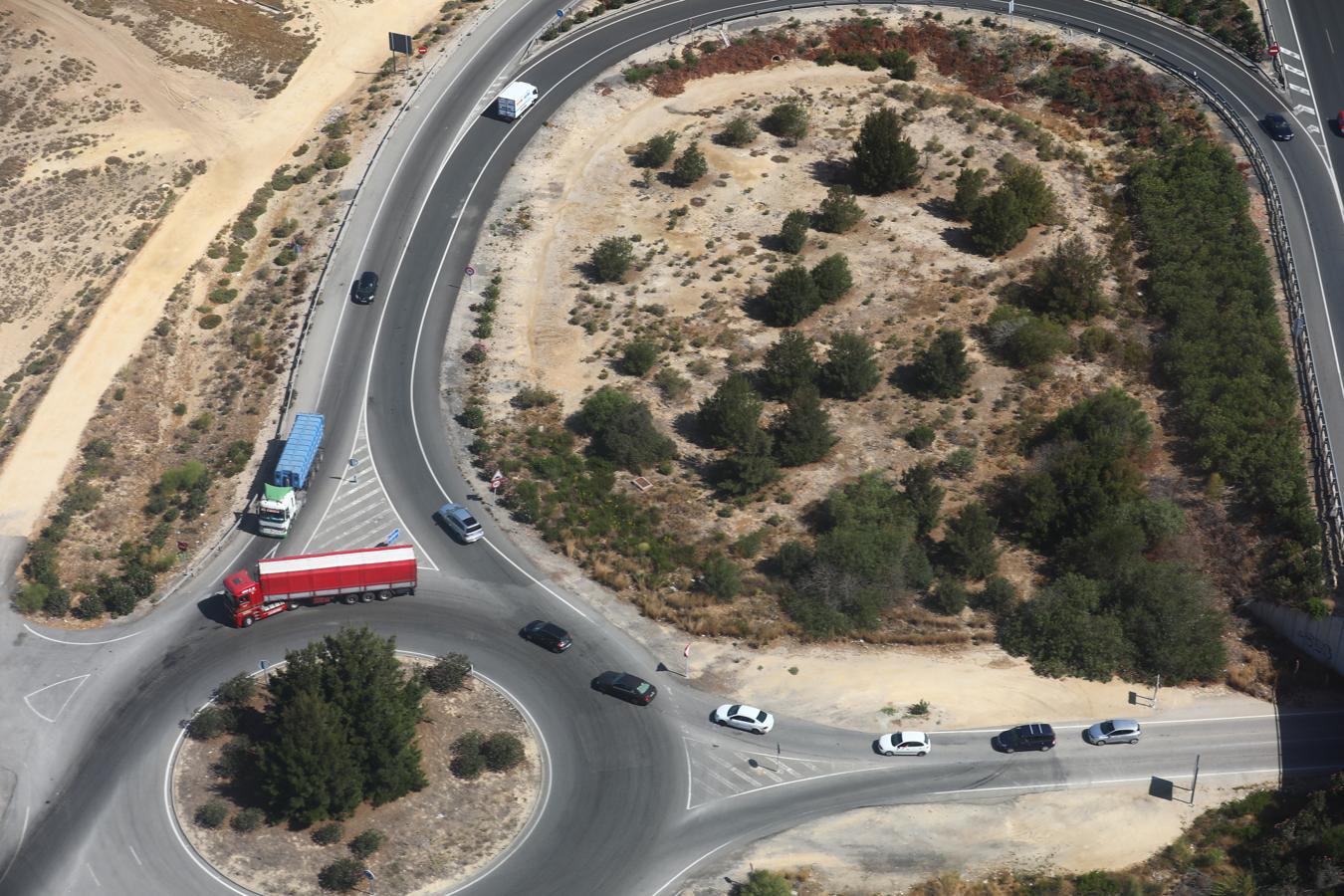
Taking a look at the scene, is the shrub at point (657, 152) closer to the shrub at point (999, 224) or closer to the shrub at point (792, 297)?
the shrub at point (792, 297)

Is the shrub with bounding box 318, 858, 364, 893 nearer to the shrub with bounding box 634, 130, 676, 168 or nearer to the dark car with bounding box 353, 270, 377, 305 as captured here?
the dark car with bounding box 353, 270, 377, 305

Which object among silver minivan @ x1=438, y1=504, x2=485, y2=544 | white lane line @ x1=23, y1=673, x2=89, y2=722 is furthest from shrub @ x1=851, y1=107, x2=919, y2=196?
white lane line @ x1=23, y1=673, x2=89, y2=722

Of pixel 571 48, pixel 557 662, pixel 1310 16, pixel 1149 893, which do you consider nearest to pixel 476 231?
pixel 571 48

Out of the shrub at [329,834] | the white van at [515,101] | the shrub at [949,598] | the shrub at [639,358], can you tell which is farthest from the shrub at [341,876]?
the white van at [515,101]

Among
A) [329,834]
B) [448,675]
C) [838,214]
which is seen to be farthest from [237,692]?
[838,214]

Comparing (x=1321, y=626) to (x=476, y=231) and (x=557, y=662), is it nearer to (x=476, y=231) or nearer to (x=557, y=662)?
(x=557, y=662)

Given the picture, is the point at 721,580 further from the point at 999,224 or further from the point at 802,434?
the point at 999,224
